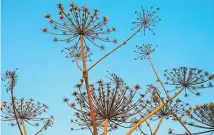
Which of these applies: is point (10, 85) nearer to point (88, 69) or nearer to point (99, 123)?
point (88, 69)

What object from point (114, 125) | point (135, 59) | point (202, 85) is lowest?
point (114, 125)

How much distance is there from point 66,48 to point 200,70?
654cm

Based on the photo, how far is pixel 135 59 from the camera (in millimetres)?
18094

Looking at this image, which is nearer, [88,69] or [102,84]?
[88,69]

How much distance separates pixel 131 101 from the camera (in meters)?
13.1

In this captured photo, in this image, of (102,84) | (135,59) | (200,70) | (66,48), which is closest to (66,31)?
(66,48)

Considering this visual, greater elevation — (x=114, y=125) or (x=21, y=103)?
Answer: (x=21, y=103)

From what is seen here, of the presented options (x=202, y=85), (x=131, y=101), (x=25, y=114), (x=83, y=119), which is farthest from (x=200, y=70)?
(x=25, y=114)

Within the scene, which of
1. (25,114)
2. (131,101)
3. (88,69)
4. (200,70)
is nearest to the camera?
(88,69)

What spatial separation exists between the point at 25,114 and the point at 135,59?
6.34m

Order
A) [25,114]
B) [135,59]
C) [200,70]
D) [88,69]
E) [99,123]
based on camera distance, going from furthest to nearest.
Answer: [135,59] < [200,70] < [25,114] < [99,123] < [88,69]

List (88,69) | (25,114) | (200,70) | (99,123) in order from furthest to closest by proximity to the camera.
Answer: (200,70) < (25,114) < (99,123) < (88,69)

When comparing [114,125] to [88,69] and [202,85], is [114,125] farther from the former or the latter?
[202,85]

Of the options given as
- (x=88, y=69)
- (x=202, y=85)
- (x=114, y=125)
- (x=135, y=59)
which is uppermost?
(x=135, y=59)
